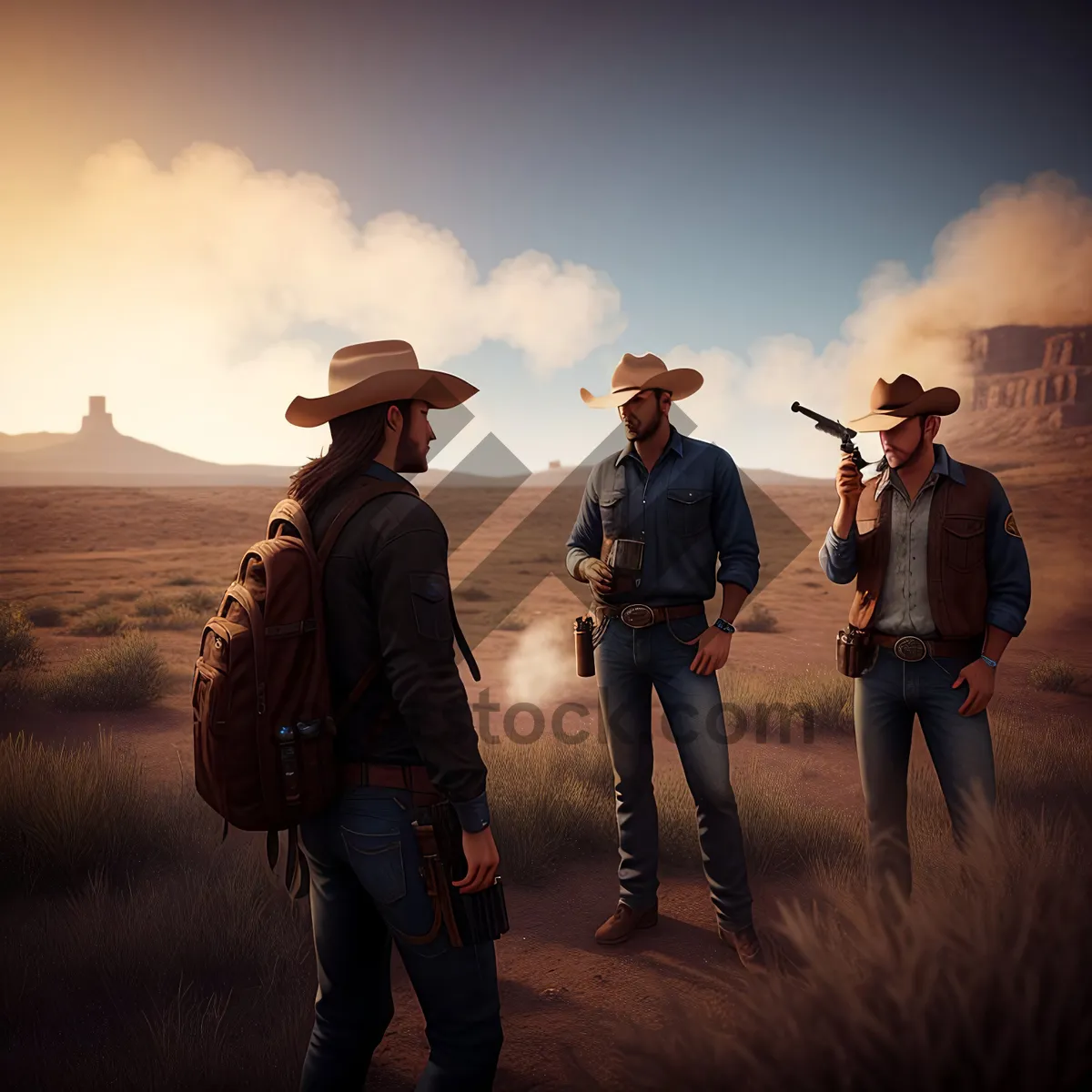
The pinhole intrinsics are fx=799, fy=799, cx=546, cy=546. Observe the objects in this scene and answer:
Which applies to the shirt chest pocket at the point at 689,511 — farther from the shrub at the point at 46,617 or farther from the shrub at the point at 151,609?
the shrub at the point at 151,609

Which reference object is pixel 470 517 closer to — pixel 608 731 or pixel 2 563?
pixel 2 563

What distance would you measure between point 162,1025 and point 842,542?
360 cm

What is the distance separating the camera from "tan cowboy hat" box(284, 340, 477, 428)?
7.30 ft

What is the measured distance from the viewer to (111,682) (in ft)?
31.8

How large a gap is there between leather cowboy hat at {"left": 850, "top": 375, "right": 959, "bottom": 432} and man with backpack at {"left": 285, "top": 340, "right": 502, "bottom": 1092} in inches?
97.4

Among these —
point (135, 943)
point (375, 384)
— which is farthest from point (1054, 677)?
point (375, 384)

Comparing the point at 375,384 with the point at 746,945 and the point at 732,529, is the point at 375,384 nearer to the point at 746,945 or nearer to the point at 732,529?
the point at 732,529

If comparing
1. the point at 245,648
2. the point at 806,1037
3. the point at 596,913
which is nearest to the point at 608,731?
the point at 596,913

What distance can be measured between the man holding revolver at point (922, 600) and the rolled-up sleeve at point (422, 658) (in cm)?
236

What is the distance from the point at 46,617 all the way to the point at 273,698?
17052 millimetres

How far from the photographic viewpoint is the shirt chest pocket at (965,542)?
3.60 m

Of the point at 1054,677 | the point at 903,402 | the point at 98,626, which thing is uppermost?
the point at 903,402

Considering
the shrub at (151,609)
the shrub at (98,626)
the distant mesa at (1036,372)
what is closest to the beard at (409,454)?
the shrub at (98,626)

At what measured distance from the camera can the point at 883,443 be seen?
12.5ft
